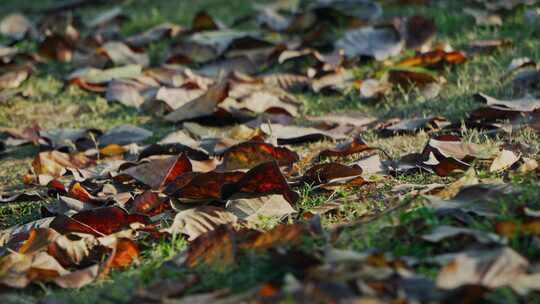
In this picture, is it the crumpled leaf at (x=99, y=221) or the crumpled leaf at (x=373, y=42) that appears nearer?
the crumpled leaf at (x=99, y=221)

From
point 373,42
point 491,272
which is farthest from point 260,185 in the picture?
point 373,42

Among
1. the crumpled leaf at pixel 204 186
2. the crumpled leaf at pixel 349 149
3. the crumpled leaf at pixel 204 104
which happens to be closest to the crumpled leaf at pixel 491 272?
the crumpled leaf at pixel 204 186

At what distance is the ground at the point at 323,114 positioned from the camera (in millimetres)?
2111

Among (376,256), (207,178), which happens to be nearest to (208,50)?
(207,178)

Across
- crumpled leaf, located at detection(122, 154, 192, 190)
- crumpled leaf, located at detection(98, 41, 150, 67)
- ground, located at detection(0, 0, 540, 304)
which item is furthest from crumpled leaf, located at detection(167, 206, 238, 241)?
crumpled leaf, located at detection(98, 41, 150, 67)

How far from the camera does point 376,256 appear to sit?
6.25 ft

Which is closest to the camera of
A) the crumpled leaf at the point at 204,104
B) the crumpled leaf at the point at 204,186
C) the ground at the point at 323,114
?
the ground at the point at 323,114

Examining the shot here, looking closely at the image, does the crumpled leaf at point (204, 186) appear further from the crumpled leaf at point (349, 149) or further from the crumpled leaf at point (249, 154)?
the crumpled leaf at point (349, 149)

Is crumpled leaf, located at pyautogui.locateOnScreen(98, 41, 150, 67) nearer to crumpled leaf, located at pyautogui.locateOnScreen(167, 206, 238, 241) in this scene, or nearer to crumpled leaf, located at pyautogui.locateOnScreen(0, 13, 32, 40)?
crumpled leaf, located at pyautogui.locateOnScreen(0, 13, 32, 40)

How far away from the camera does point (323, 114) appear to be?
12.8ft

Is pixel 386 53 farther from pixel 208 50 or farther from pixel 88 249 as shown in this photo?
pixel 88 249

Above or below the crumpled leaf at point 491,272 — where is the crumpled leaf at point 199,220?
below

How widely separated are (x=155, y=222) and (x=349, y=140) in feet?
3.12

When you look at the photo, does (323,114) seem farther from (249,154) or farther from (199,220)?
(199,220)
